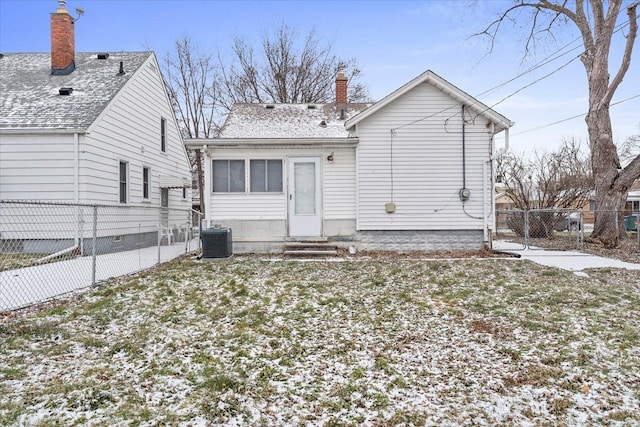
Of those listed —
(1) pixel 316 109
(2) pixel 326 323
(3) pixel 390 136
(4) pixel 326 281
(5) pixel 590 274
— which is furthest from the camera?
(1) pixel 316 109

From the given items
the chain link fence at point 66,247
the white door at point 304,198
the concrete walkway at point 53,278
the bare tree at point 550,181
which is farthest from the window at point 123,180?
the bare tree at point 550,181

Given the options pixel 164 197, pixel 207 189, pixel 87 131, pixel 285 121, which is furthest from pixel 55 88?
pixel 285 121

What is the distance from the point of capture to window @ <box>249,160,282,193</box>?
10.8 meters

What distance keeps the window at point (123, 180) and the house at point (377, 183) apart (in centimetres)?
334

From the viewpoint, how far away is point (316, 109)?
13.6 meters

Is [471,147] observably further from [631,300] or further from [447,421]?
[447,421]

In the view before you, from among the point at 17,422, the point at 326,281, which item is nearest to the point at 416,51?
the point at 326,281

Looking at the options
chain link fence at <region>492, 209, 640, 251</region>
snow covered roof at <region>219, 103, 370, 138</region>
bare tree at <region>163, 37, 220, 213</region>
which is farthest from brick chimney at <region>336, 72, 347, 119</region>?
bare tree at <region>163, 37, 220, 213</region>

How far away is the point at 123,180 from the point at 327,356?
11080 mm

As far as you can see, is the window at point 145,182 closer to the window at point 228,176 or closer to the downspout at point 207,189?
the downspout at point 207,189

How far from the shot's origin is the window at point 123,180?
1232 cm

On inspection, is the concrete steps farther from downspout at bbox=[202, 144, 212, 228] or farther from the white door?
downspout at bbox=[202, 144, 212, 228]

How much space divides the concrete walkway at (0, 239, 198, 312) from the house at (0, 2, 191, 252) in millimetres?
1560

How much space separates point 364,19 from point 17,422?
1549 cm
